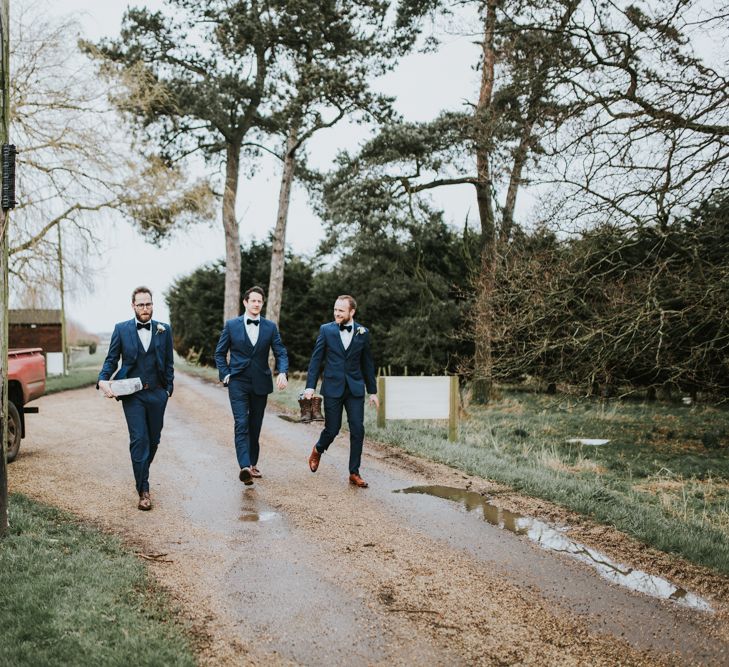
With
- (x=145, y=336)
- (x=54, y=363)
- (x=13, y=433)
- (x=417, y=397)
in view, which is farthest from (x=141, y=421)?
(x=54, y=363)

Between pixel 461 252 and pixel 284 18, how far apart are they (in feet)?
32.6

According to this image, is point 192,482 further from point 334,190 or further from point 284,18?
point 284,18

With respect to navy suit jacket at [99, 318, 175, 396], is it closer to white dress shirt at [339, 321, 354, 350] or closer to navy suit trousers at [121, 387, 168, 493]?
navy suit trousers at [121, 387, 168, 493]

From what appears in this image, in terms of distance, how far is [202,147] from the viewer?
24.7m

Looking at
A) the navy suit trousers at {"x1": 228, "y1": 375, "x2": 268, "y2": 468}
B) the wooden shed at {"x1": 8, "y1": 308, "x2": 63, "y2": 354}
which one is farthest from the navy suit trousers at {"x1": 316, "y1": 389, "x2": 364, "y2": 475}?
the wooden shed at {"x1": 8, "y1": 308, "x2": 63, "y2": 354}

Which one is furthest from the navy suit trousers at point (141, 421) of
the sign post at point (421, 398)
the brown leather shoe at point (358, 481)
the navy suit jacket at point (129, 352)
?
the sign post at point (421, 398)

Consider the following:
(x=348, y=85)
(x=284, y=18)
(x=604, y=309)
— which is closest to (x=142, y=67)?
(x=284, y=18)

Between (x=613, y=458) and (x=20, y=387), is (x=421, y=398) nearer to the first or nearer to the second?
(x=613, y=458)

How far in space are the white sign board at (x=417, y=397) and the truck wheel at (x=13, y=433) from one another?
506 centimetres

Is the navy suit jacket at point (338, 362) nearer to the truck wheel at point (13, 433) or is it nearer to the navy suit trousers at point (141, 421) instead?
the navy suit trousers at point (141, 421)

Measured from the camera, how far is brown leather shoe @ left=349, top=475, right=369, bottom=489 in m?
6.98

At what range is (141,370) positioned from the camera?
20.2ft

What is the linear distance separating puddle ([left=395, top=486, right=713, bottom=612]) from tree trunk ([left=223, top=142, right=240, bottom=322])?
1875cm

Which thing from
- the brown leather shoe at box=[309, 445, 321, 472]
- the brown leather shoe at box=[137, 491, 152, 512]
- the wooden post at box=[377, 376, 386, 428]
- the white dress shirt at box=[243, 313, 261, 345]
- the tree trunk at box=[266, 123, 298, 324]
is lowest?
the brown leather shoe at box=[137, 491, 152, 512]
